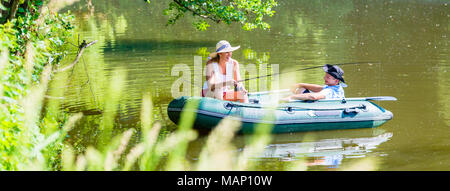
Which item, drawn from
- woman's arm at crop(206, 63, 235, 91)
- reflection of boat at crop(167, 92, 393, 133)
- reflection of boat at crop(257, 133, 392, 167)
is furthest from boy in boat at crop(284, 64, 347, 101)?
woman's arm at crop(206, 63, 235, 91)

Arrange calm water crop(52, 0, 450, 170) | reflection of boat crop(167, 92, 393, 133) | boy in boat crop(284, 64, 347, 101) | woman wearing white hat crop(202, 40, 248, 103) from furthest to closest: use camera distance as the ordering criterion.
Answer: boy in boat crop(284, 64, 347, 101)
woman wearing white hat crop(202, 40, 248, 103)
reflection of boat crop(167, 92, 393, 133)
calm water crop(52, 0, 450, 170)

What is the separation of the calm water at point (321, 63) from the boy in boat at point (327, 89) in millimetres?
577

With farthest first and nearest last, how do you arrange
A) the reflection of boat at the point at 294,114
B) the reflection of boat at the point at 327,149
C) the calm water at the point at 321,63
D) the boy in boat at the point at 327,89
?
the boy in boat at the point at 327,89, the reflection of boat at the point at 294,114, the calm water at the point at 321,63, the reflection of boat at the point at 327,149

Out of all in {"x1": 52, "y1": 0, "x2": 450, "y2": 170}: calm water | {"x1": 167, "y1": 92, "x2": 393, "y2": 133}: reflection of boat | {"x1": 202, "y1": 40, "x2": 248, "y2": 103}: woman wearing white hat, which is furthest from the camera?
{"x1": 202, "y1": 40, "x2": 248, "y2": 103}: woman wearing white hat

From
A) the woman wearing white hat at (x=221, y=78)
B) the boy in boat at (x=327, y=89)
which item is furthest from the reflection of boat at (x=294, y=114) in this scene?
the woman wearing white hat at (x=221, y=78)

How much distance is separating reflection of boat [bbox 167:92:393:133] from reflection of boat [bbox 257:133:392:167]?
339 millimetres

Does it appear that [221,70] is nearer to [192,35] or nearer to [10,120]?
[10,120]

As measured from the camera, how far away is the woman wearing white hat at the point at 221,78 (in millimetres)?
7559

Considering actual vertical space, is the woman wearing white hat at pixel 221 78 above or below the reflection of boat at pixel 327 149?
above

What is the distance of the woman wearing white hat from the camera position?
24.8ft

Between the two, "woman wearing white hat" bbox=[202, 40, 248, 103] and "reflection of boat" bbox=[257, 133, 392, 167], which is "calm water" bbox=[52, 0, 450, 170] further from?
"woman wearing white hat" bbox=[202, 40, 248, 103]

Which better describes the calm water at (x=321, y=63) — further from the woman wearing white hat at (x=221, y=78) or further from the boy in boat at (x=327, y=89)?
the woman wearing white hat at (x=221, y=78)

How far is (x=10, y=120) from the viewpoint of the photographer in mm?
3654
